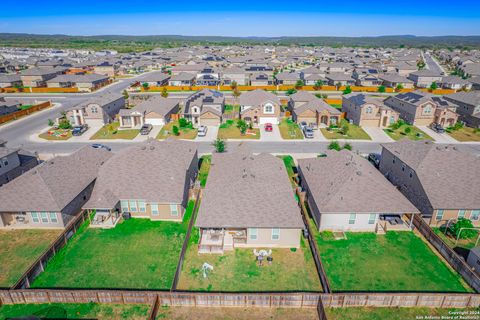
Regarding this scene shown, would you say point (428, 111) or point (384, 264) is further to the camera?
point (428, 111)

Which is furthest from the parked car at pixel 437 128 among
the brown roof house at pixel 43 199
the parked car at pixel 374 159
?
the brown roof house at pixel 43 199

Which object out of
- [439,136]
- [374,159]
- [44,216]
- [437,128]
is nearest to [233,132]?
[374,159]

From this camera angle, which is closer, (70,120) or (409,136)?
(409,136)

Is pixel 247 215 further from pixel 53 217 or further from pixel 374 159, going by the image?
pixel 374 159

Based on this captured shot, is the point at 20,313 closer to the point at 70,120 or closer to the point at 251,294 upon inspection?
the point at 251,294

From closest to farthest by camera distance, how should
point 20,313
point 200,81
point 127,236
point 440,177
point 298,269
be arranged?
point 20,313 < point 298,269 < point 127,236 < point 440,177 < point 200,81

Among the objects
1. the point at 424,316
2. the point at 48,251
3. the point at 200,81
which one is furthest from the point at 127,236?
the point at 200,81

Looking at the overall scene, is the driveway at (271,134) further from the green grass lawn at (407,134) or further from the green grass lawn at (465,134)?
the green grass lawn at (465,134)
